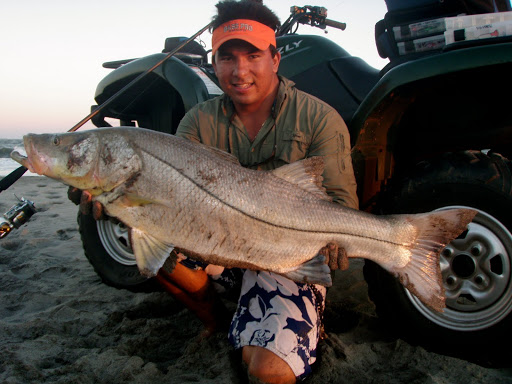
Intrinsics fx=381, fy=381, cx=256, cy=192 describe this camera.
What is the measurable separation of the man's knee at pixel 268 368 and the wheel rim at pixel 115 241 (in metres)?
1.81

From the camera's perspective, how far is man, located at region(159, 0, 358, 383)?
244cm

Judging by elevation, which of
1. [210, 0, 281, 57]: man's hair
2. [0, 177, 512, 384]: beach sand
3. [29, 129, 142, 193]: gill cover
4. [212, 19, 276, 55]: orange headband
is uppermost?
[210, 0, 281, 57]: man's hair

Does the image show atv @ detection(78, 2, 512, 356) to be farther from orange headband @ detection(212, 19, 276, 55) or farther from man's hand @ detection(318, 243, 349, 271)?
orange headband @ detection(212, 19, 276, 55)

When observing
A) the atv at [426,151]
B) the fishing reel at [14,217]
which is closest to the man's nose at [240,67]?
the atv at [426,151]

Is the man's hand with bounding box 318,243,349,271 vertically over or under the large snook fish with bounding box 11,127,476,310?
under

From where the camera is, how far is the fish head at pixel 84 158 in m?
1.97

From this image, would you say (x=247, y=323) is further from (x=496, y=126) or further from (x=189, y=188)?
(x=496, y=126)

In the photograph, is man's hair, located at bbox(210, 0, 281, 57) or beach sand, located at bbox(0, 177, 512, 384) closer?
beach sand, located at bbox(0, 177, 512, 384)

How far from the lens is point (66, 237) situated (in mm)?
5293

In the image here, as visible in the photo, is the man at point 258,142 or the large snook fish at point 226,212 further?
the man at point 258,142

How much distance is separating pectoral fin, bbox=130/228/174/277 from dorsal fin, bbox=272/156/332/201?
2.48 feet

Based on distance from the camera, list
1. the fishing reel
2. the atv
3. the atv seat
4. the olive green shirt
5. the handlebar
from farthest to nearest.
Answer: the handlebar, the atv seat, the fishing reel, the olive green shirt, the atv

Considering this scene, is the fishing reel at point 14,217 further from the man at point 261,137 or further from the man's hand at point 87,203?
the man at point 261,137

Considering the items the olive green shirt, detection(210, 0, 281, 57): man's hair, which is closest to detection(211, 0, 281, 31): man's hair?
detection(210, 0, 281, 57): man's hair
